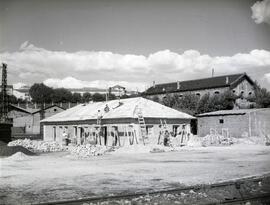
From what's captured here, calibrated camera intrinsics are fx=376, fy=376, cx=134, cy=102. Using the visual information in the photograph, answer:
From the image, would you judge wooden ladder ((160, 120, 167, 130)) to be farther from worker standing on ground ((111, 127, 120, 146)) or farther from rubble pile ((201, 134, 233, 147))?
worker standing on ground ((111, 127, 120, 146))

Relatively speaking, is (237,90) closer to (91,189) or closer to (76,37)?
(76,37)

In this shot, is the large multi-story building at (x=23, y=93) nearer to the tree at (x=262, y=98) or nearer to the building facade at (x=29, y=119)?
the building facade at (x=29, y=119)

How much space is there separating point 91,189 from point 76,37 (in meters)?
10.6

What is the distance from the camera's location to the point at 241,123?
37562 millimetres

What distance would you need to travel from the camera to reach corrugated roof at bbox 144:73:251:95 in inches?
2397

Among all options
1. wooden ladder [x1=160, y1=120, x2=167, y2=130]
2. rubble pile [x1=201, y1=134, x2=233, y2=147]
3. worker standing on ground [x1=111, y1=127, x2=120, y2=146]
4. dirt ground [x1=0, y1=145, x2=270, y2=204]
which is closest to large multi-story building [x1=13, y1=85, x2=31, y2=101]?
worker standing on ground [x1=111, y1=127, x2=120, y2=146]

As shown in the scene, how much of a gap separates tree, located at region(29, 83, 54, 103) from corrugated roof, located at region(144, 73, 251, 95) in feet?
133

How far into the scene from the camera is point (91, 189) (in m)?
12.9

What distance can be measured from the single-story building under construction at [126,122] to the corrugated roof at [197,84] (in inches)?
1153

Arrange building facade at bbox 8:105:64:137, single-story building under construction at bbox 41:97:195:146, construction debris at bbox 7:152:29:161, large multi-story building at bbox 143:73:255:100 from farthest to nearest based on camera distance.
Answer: building facade at bbox 8:105:64:137 < large multi-story building at bbox 143:73:255:100 < single-story building under construction at bbox 41:97:195:146 < construction debris at bbox 7:152:29:161

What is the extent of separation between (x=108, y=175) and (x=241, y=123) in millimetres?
24497

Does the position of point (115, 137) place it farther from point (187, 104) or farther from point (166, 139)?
point (187, 104)

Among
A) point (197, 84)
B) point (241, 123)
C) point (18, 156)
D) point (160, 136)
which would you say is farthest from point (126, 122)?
point (197, 84)

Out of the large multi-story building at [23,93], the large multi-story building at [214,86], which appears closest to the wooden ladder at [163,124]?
the large multi-story building at [214,86]
